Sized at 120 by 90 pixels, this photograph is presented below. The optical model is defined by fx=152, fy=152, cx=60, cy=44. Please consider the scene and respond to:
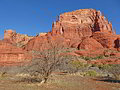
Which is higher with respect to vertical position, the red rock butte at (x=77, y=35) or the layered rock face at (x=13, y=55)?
the red rock butte at (x=77, y=35)

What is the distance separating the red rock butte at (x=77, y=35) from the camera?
2874 inches

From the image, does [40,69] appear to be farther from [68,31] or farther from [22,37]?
[22,37]

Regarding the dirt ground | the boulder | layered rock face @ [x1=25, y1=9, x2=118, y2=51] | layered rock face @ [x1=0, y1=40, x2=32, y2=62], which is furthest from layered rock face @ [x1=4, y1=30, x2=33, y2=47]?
the dirt ground

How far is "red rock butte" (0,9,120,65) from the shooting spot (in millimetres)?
73000

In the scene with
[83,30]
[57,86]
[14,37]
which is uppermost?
[14,37]

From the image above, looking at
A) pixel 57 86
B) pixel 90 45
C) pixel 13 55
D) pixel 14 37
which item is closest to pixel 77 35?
pixel 90 45

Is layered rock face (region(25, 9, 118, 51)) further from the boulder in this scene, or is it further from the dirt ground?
the dirt ground

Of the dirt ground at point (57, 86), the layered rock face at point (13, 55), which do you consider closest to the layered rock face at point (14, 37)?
the layered rock face at point (13, 55)

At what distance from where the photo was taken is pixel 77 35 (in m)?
110

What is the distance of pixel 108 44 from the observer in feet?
273

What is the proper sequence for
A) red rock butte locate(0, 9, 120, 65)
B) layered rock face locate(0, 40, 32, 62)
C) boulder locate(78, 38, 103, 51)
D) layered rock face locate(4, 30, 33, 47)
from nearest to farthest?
layered rock face locate(0, 40, 32, 62), red rock butte locate(0, 9, 120, 65), boulder locate(78, 38, 103, 51), layered rock face locate(4, 30, 33, 47)

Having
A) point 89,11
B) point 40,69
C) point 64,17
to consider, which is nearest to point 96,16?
point 89,11

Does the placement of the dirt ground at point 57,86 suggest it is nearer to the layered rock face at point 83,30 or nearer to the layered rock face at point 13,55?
the layered rock face at point 13,55

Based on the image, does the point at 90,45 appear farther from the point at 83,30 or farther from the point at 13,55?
the point at 13,55
